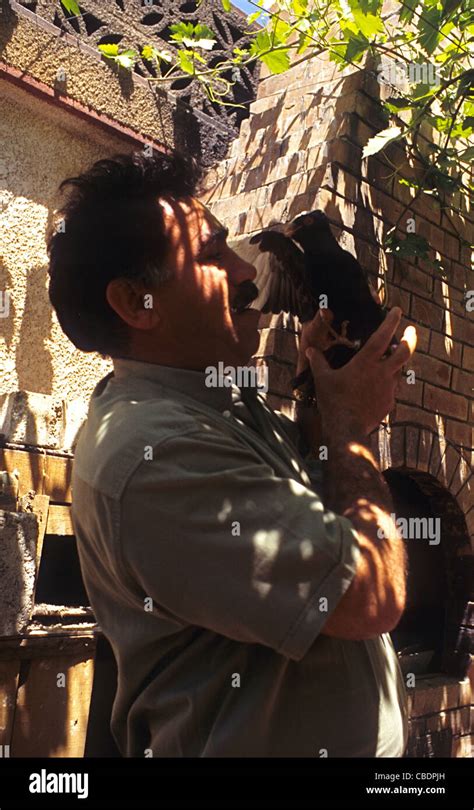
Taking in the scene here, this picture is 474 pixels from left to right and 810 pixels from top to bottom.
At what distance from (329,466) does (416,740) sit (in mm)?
2280

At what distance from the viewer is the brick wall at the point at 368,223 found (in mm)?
3025

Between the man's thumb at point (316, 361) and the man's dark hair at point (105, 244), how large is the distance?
1.17 feet

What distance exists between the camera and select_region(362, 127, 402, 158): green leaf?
2.89 m

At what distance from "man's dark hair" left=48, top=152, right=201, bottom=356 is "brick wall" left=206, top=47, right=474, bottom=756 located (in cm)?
108

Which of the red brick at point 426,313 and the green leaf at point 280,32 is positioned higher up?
the green leaf at point 280,32

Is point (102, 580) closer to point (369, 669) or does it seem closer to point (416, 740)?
point (369, 669)

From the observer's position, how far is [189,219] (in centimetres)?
167

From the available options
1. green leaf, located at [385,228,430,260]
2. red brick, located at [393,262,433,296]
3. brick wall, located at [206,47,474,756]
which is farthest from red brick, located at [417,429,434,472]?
green leaf, located at [385,228,430,260]

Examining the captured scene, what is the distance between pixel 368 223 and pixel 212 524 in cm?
218

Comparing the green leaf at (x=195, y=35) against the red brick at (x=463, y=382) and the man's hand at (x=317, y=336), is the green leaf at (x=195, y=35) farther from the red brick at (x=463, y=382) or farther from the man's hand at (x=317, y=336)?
the man's hand at (x=317, y=336)

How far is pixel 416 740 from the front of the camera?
3.29 metres

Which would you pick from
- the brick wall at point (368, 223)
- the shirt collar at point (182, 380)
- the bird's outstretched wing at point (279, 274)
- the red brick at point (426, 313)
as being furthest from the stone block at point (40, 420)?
the red brick at point (426, 313)

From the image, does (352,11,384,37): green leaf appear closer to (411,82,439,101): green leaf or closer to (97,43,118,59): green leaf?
(411,82,439,101): green leaf

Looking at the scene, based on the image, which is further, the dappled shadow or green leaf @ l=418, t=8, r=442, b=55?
the dappled shadow
